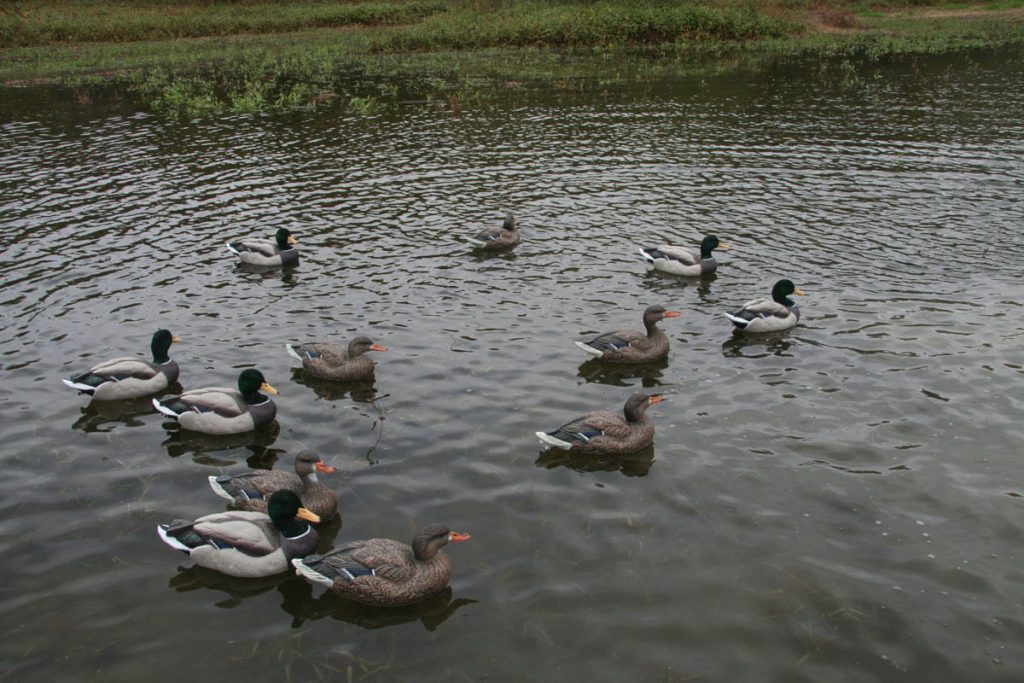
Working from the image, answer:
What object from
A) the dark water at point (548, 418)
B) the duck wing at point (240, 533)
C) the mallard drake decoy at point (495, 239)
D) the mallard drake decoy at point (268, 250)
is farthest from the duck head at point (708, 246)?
the duck wing at point (240, 533)

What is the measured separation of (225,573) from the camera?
11688mm

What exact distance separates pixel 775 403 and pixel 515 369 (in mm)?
5134

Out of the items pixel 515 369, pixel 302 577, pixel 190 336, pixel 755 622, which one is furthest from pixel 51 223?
pixel 755 622

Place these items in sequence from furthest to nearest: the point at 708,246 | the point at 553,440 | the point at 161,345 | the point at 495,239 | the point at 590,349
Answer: the point at 495,239 < the point at 708,246 < the point at 590,349 < the point at 161,345 < the point at 553,440

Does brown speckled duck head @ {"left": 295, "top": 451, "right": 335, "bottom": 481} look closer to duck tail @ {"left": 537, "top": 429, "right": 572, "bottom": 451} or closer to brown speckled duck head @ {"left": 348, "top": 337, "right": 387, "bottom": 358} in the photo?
duck tail @ {"left": 537, "top": 429, "right": 572, "bottom": 451}

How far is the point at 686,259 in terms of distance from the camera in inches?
846

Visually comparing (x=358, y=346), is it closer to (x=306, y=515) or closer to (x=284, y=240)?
(x=306, y=515)

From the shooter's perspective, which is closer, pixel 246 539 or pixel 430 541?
pixel 430 541

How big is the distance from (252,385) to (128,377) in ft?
9.77

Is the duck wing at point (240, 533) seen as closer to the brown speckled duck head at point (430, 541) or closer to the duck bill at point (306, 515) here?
the duck bill at point (306, 515)

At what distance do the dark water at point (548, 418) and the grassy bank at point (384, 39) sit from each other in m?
18.4

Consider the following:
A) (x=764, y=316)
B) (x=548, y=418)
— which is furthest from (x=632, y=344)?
(x=764, y=316)

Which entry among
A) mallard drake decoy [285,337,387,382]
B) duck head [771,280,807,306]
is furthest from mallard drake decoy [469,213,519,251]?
duck head [771,280,807,306]

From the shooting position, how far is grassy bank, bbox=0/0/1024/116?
160 ft
